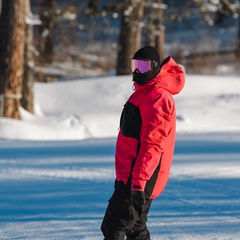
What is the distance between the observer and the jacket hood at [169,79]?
3798 millimetres

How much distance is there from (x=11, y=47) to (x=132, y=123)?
8.97 meters

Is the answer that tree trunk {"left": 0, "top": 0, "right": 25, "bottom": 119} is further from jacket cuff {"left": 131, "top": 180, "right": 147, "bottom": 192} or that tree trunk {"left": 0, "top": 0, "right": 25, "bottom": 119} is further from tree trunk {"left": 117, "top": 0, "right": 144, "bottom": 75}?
jacket cuff {"left": 131, "top": 180, "right": 147, "bottom": 192}

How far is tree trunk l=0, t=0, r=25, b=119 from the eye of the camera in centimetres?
1228

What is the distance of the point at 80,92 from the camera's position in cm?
1581

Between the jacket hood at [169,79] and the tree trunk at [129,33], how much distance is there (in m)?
12.7

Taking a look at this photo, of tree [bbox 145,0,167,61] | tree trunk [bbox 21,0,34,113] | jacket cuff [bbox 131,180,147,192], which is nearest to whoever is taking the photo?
jacket cuff [bbox 131,180,147,192]

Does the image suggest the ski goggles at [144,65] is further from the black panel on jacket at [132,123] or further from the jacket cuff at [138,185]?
the jacket cuff at [138,185]

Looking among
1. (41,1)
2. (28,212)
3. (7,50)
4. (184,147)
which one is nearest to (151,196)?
(28,212)

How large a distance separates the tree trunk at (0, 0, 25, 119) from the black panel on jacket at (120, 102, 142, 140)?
8.86 metres

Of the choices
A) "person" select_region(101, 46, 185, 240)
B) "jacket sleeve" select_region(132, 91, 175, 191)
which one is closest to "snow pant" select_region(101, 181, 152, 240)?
"person" select_region(101, 46, 185, 240)

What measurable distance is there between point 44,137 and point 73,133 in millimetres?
933

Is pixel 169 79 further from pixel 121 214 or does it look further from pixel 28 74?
pixel 28 74

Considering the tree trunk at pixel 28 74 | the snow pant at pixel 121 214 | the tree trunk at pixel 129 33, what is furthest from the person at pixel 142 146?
the tree trunk at pixel 129 33

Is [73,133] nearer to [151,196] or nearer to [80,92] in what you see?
[80,92]
